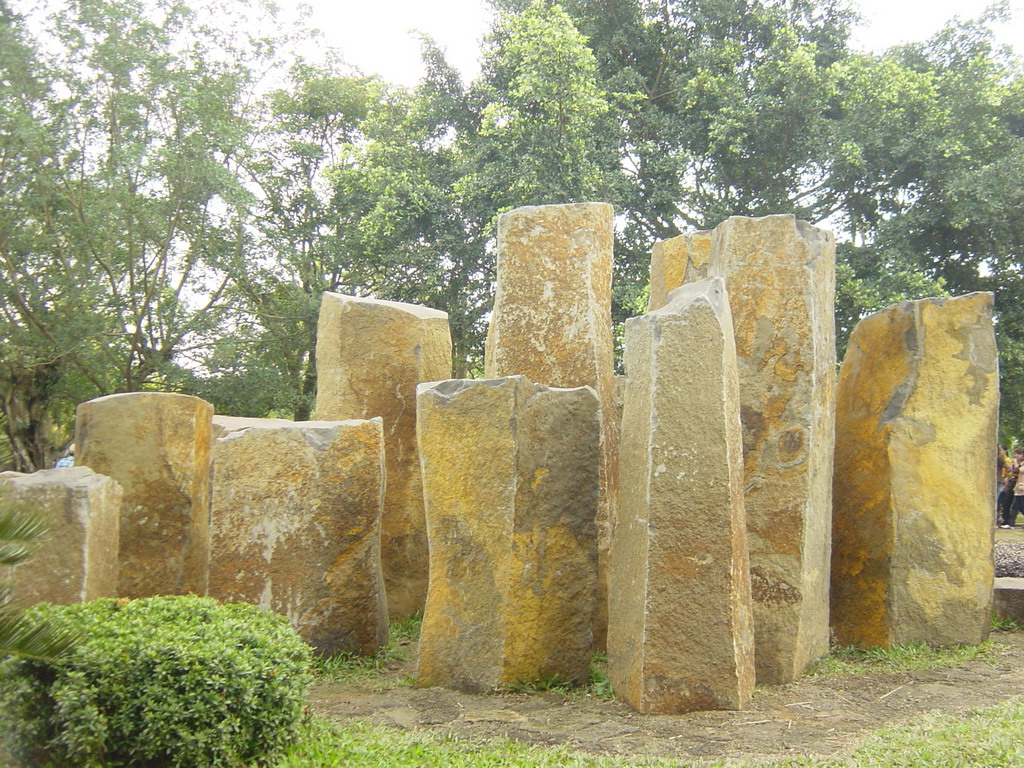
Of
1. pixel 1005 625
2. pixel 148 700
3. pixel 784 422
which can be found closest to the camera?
pixel 148 700

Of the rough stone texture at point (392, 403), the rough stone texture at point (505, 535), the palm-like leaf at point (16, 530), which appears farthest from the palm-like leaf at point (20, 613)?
the rough stone texture at point (392, 403)

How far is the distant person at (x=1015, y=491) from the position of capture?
1467 cm

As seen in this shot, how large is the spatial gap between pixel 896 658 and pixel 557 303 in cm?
294

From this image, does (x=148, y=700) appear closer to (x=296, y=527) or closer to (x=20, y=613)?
(x=20, y=613)

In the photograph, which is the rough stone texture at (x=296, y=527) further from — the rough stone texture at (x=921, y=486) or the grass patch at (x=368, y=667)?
the rough stone texture at (x=921, y=486)

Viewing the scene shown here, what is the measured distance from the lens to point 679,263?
7.18 m

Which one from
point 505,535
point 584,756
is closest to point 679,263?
point 505,535

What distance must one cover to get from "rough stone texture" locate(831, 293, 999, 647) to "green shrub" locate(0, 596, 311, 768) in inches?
142

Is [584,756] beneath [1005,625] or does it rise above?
beneath

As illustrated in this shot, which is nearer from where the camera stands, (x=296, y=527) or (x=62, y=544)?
(x=62, y=544)

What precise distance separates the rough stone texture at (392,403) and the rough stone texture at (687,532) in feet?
8.35

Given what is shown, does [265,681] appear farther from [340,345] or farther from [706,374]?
[340,345]

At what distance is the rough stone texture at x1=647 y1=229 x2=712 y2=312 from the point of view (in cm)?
707

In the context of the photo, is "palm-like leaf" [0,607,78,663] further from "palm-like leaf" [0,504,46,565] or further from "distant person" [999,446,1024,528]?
"distant person" [999,446,1024,528]
